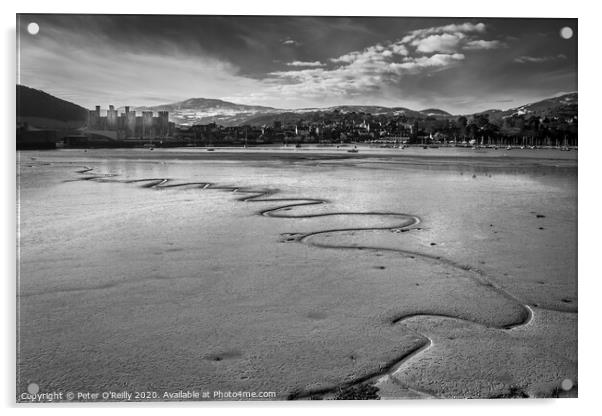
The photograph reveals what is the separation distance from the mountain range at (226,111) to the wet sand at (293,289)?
29 cm

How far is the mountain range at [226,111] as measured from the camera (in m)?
3.04

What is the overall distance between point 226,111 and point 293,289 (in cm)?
168

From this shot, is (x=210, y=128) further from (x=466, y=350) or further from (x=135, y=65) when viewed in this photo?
(x=466, y=350)

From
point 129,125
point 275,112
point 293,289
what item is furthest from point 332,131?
point 293,289

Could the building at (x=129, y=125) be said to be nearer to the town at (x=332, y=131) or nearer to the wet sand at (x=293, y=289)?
the town at (x=332, y=131)

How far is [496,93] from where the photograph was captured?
11.6 feet

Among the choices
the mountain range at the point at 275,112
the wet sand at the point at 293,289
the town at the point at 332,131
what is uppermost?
the mountain range at the point at 275,112

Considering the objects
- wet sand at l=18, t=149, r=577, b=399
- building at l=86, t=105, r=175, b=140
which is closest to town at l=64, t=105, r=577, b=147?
building at l=86, t=105, r=175, b=140

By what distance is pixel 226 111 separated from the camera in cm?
370

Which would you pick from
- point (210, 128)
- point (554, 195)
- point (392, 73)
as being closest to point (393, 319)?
point (392, 73)

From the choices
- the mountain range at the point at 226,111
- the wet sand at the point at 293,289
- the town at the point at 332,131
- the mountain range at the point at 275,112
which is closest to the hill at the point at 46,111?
the mountain range at the point at 226,111

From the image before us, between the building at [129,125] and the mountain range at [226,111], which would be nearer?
the mountain range at [226,111]

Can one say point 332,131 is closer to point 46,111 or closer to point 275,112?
point 275,112

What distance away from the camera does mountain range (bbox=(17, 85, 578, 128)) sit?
120 inches
